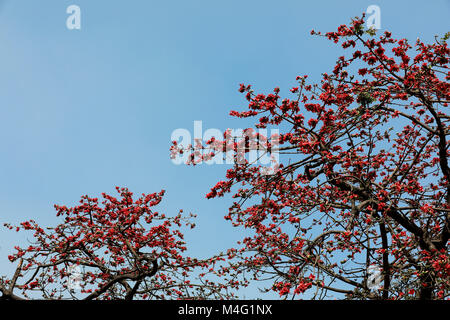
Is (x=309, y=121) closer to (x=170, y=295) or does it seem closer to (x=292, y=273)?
(x=292, y=273)

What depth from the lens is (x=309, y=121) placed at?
285 inches

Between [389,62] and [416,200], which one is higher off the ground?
[389,62]

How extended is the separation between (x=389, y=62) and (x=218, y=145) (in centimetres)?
390

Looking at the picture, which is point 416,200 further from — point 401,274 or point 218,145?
point 218,145

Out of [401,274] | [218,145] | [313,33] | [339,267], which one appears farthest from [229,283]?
[313,33]

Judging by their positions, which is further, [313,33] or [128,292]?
[128,292]

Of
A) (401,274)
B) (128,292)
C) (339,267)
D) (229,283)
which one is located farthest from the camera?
(229,283)

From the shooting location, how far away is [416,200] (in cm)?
780

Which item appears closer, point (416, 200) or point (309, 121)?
point (309, 121)

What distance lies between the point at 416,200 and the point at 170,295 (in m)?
6.31

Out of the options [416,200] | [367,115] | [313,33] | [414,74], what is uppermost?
[313,33]

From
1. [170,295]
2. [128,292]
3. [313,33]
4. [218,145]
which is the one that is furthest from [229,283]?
[313,33]
